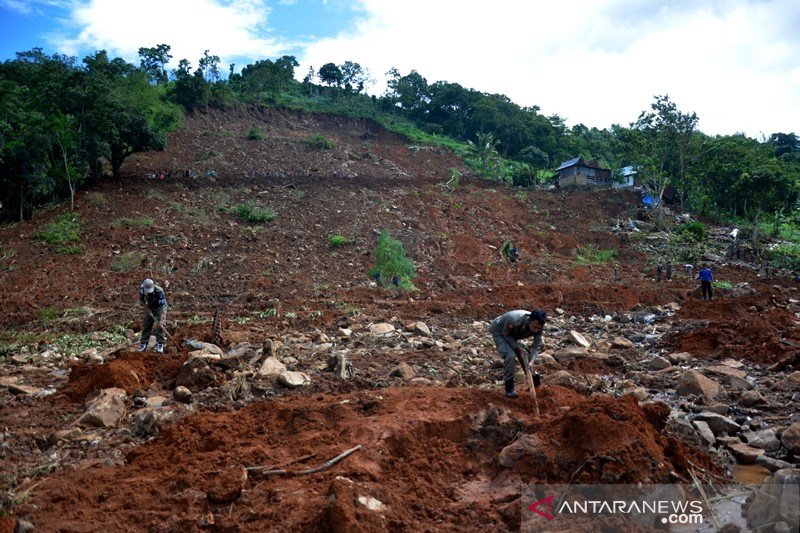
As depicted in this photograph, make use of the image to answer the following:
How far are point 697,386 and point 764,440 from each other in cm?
141

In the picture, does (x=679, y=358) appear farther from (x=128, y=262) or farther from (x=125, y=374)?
(x=128, y=262)

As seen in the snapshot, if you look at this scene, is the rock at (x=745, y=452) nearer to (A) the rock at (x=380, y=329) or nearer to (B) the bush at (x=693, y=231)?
(A) the rock at (x=380, y=329)

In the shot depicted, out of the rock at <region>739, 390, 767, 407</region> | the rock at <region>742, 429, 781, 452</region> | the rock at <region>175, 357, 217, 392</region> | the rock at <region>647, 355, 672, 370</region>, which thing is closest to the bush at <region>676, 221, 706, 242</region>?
the rock at <region>647, 355, 672, 370</region>

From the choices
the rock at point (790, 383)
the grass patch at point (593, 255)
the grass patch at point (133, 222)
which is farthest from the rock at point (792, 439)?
the grass patch at point (133, 222)

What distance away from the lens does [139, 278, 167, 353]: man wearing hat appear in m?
8.71

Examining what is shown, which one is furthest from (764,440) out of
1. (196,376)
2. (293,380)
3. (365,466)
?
(196,376)

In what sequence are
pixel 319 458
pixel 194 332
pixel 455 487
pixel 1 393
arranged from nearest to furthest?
pixel 455 487, pixel 319 458, pixel 1 393, pixel 194 332

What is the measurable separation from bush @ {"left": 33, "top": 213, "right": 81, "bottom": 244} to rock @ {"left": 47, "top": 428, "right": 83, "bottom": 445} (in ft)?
49.1

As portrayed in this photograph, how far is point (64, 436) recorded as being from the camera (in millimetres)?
5441

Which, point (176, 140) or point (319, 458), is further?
point (176, 140)

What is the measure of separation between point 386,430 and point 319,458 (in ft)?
2.05

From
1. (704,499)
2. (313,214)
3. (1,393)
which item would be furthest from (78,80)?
(704,499)

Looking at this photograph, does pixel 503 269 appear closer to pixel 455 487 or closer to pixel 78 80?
pixel 455 487

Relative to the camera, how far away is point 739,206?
27.1 m
